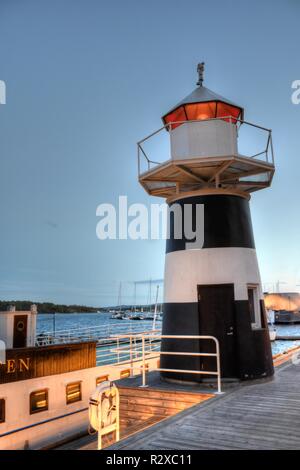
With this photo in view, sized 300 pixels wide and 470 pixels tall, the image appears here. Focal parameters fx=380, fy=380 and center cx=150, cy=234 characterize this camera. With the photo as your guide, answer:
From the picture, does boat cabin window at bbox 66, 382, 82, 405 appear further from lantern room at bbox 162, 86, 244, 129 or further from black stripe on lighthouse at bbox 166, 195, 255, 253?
lantern room at bbox 162, 86, 244, 129

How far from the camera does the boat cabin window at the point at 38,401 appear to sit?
10123 millimetres

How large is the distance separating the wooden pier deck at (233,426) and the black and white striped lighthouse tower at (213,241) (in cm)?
164

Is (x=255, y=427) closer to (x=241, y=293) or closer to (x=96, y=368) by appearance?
(x=241, y=293)

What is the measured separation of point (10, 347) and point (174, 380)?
4.55 m

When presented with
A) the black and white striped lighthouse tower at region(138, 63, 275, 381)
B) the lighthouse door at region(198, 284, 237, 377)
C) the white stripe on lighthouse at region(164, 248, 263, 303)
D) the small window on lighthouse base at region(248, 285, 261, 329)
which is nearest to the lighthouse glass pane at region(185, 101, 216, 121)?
Result: the black and white striped lighthouse tower at region(138, 63, 275, 381)

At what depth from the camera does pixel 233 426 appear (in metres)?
5.66

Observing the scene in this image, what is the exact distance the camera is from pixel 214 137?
Answer: 9453mm

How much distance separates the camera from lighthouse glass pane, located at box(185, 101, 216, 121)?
32.2 feet

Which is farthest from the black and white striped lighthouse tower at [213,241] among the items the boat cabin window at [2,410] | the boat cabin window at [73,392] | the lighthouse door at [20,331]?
the boat cabin window at [2,410]

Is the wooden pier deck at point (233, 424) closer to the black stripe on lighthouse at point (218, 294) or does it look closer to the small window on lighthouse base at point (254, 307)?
the black stripe on lighthouse at point (218, 294)

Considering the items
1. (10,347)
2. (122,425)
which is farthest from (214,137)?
(10,347)

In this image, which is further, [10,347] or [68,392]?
[68,392]

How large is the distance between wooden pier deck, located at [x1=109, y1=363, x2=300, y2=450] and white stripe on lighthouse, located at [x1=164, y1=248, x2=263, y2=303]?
8.66 ft

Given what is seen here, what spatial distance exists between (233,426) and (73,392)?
23.5ft
